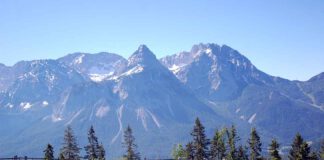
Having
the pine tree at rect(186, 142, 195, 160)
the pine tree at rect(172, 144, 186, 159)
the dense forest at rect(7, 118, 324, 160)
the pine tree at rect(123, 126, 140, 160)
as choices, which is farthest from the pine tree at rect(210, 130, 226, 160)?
the pine tree at rect(123, 126, 140, 160)

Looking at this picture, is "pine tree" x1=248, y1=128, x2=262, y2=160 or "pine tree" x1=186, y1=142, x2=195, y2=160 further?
"pine tree" x1=248, y1=128, x2=262, y2=160

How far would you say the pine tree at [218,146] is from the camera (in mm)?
118125

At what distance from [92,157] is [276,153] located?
1421 inches

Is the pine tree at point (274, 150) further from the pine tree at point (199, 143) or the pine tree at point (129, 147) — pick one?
the pine tree at point (129, 147)

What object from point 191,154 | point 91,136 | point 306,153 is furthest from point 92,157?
point 306,153

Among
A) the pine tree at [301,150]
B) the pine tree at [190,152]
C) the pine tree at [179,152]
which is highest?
the pine tree at [179,152]

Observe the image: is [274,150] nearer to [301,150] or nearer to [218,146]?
[301,150]

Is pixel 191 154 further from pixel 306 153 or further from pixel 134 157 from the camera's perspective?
pixel 306 153

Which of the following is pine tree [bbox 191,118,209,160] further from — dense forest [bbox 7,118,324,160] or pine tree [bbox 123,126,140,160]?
pine tree [bbox 123,126,140,160]

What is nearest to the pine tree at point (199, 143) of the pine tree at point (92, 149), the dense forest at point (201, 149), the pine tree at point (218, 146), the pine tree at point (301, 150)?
the dense forest at point (201, 149)

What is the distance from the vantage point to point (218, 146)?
118m

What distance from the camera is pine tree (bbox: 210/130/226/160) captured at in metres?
118

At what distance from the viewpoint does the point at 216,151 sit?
12044 cm

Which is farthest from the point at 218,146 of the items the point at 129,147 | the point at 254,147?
the point at 129,147
